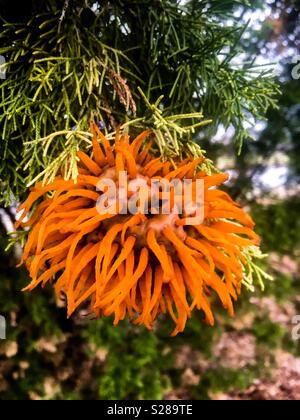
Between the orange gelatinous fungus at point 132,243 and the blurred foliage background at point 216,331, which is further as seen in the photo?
the blurred foliage background at point 216,331

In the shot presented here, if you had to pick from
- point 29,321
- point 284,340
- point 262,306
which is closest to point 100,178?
point 29,321

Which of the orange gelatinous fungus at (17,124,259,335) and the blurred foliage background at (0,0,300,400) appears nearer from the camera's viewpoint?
the orange gelatinous fungus at (17,124,259,335)

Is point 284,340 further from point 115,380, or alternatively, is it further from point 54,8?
point 54,8

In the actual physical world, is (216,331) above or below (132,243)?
below

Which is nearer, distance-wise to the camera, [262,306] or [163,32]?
[163,32]

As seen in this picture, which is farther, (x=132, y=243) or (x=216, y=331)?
(x=216, y=331)
